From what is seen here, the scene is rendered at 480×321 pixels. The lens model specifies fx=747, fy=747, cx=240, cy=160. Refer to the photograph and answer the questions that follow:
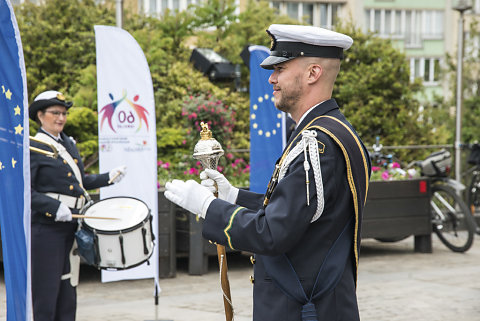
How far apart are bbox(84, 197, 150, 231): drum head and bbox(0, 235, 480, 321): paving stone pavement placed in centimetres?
130

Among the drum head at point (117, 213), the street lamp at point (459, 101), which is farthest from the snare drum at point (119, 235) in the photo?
the street lamp at point (459, 101)

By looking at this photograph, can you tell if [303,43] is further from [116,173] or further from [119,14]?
[119,14]

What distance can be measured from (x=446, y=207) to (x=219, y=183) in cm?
783

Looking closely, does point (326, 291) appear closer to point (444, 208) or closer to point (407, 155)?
point (444, 208)

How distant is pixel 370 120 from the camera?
20.8 m

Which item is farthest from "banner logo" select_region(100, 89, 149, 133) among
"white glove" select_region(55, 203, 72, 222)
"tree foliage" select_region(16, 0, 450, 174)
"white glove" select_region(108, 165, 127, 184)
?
"tree foliage" select_region(16, 0, 450, 174)

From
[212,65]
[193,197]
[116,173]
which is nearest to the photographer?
[193,197]

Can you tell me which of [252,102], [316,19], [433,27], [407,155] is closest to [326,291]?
[252,102]

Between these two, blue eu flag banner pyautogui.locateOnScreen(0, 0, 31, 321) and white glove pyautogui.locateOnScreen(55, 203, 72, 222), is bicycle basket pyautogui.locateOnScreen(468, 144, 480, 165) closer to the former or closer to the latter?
white glove pyautogui.locateOnScreen(55, 203, 72, 222)

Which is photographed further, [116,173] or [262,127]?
[262,127]

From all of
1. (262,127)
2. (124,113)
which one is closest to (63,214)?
(124,113)

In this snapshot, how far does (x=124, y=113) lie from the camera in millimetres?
7230

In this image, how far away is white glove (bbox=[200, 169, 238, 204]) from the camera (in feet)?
10.0

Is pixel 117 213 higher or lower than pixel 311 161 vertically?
lower
